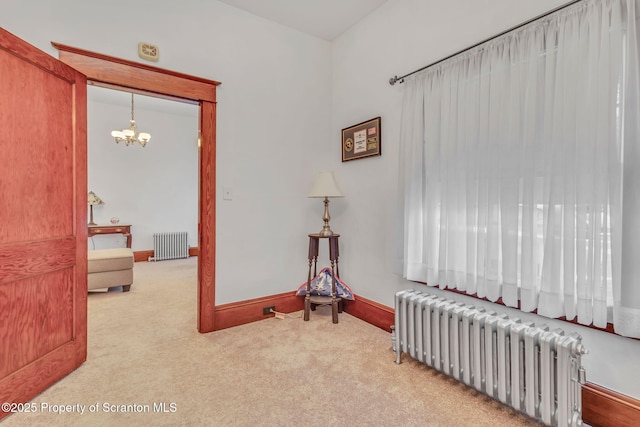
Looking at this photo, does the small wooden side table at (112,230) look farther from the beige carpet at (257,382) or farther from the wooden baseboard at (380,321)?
the wooden baseboard at (380,321)

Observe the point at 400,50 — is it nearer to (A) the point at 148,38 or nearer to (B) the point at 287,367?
(A) the point at 148,38

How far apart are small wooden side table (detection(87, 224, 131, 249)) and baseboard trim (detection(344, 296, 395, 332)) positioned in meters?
4.54

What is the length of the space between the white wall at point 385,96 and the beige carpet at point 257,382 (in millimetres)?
515

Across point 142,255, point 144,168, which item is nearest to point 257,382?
point 142,255

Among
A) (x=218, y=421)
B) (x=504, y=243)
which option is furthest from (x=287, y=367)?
(x=504, y=243)

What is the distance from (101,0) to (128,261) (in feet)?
9.45

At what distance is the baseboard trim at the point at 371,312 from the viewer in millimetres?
2686

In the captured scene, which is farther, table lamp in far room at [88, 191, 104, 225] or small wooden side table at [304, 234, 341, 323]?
table lamp in far room at [88, 191, 104, 225]

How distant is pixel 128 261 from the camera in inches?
154

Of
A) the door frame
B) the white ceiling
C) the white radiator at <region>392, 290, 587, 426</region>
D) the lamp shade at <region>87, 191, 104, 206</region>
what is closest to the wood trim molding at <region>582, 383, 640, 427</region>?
the white radiator at <region>392, 290, 587, 426</region>

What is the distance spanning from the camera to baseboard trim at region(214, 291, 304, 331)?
2.73 meters

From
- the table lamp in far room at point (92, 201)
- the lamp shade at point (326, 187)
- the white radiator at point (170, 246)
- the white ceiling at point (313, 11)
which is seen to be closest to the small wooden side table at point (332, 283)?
the lamp shade at point (326, 187)

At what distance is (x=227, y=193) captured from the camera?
2.76 m

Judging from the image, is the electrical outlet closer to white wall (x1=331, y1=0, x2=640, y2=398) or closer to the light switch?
white wall (x1=331, y1=0, x2=640, y2=398)
